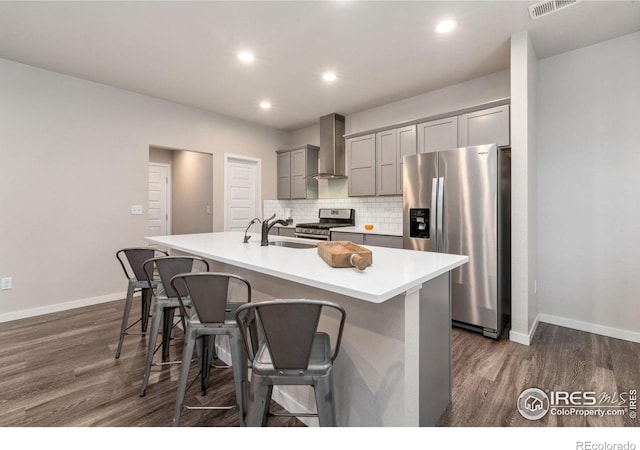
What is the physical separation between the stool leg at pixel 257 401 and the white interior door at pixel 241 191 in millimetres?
4168

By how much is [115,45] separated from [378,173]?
3.24 metres

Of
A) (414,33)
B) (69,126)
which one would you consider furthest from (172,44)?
(414,33)

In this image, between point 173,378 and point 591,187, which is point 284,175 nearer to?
point 173,378

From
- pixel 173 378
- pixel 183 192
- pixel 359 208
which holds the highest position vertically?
pixel 183 192

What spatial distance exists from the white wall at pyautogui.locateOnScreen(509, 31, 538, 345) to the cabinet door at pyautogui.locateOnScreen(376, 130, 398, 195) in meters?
1.47

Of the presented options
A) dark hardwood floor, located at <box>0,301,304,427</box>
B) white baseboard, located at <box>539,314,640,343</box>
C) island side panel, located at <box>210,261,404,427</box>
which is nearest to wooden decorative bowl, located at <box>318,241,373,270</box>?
island side panel, located at <box>210,261,404,427</box>

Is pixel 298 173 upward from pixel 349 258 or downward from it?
upward

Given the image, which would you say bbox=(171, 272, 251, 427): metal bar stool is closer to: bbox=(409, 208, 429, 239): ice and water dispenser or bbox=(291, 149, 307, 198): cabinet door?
bbox=(409, 208, 429, 239): ice and water dispenser

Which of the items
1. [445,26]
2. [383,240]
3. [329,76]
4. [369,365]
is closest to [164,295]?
[369,365]

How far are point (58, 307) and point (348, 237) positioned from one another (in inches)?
141

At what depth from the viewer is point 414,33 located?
8.96ft

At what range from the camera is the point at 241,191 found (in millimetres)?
5422

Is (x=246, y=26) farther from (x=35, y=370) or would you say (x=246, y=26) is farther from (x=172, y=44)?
(x=35, y=370)

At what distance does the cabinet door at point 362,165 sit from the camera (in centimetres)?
433
